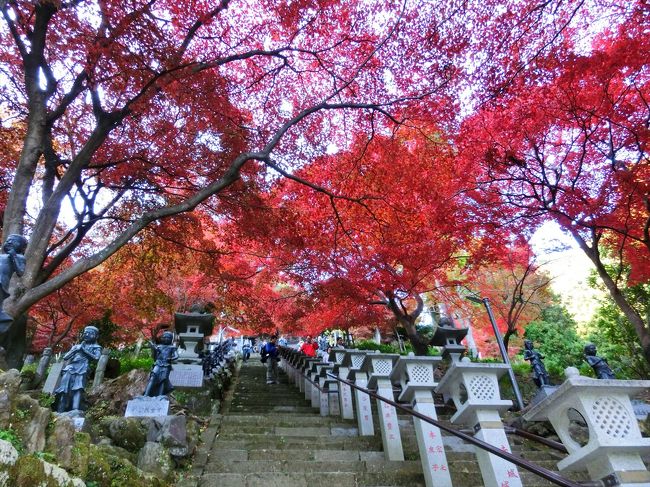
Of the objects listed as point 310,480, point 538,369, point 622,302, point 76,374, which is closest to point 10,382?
point 76,374

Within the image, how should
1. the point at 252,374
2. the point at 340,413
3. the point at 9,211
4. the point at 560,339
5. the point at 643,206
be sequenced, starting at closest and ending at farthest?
the point at 9,211 < the point at 340,413 < the point at 643,206 < the point at 252,374 < the point at 560,339

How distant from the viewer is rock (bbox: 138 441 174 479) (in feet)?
16.1

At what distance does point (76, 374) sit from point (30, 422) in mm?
3248

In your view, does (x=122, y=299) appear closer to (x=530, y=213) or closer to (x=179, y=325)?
(x=179, y=325)

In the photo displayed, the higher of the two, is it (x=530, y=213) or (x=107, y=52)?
(x=107, y=52)

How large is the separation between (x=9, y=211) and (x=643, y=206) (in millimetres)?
14281

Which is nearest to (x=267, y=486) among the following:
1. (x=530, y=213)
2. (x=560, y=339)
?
(x=530, y=213)

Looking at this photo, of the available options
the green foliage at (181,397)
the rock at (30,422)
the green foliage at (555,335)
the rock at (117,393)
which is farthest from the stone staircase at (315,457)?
the green foliage at (555,335)

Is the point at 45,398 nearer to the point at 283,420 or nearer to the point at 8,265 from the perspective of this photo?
the point at 283,420

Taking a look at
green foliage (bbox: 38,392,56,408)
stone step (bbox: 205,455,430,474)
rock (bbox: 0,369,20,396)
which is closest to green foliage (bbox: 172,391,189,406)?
stone step (bbox: 205,455,430,474)

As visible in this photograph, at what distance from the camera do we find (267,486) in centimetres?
490

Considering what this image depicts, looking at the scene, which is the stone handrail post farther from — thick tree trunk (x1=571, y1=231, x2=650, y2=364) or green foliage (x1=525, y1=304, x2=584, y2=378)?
green foliage (x1=525, y1=304, x2=584, y2=378)

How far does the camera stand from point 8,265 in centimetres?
439

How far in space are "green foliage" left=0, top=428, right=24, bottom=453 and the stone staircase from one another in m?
A: 2.73
